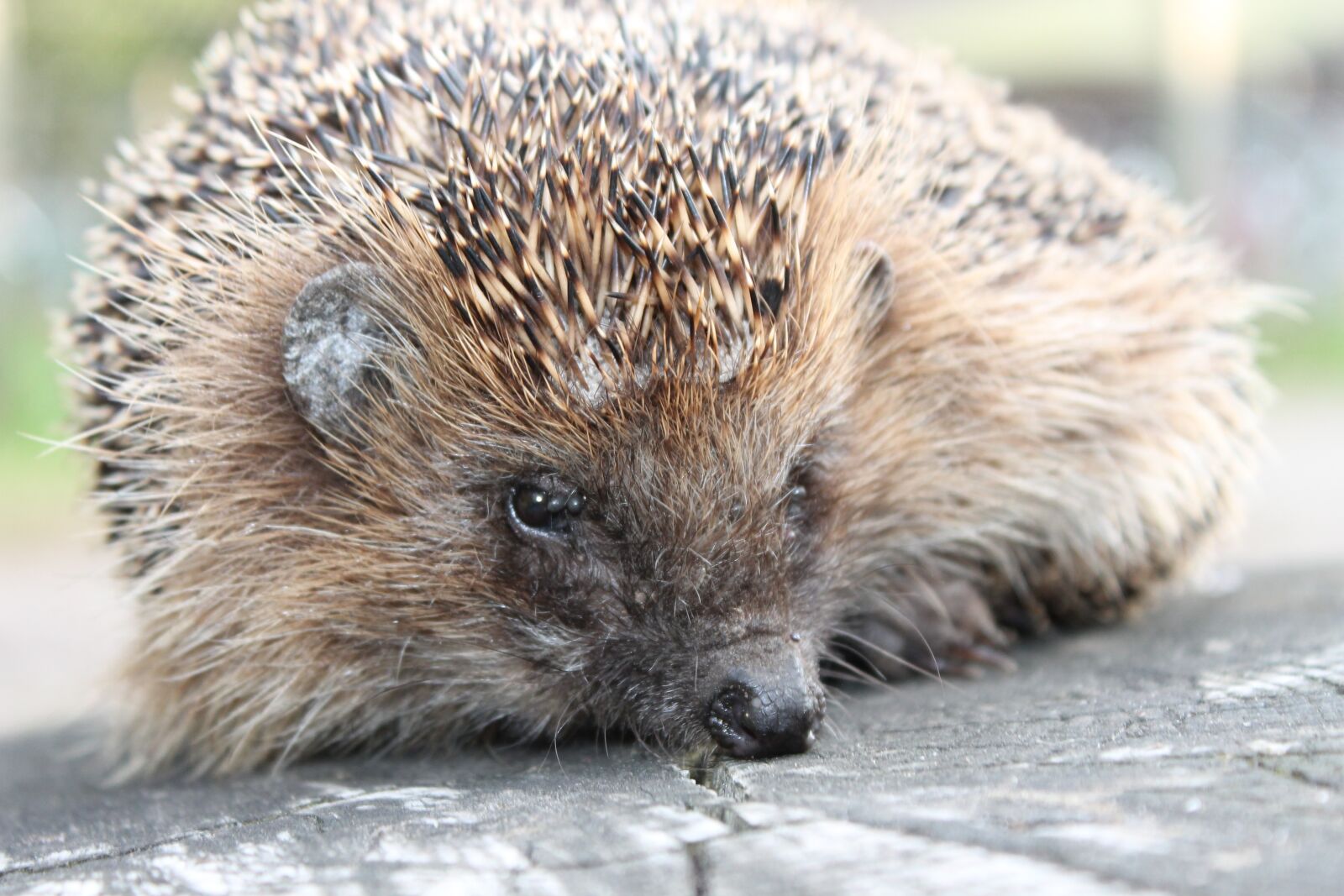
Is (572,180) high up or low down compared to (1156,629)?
up

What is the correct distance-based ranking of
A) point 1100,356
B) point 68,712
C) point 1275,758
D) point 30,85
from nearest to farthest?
point 1275,758 → point 1100,356 → point 68,712 → point 30,85

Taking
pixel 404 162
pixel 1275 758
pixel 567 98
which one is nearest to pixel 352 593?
Answer: pixel 404 162

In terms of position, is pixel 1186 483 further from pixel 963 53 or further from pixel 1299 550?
pixel 963 53

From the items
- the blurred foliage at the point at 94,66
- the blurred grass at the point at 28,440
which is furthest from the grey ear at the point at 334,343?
the blurred foliage at the point at 94,66

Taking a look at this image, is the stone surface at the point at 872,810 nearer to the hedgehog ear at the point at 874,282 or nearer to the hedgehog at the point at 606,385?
the hedgehog at the point at 606,385

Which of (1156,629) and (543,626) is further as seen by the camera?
(1156,629)

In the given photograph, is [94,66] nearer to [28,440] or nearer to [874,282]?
[28,440]

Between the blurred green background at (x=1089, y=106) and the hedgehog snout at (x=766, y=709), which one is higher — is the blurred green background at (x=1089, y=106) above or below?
above
